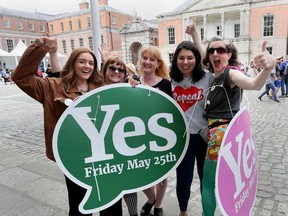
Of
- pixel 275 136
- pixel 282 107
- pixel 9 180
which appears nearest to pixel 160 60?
pixel 9 180

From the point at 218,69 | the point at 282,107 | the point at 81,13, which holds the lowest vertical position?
the point at 282,107

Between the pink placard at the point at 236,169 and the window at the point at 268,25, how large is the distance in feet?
123

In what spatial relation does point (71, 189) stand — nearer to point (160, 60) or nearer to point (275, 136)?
point (160, 60)

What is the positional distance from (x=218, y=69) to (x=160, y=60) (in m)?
0.63

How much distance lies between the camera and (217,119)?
6.64 ft

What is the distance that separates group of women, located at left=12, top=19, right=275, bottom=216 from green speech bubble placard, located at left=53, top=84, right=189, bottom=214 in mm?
277

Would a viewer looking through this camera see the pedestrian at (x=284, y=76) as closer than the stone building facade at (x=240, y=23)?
Yes

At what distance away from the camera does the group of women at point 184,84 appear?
1.90 meters

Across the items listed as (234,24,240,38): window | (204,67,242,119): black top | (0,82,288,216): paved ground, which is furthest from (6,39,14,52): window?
(204,67,242,119): black top

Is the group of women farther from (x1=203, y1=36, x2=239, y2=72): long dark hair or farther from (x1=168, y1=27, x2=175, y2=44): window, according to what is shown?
(x1=168, y1=27, x2=175, y2=44): window

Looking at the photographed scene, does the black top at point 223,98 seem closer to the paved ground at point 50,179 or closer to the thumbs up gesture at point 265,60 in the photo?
the paved ground at point 50,179

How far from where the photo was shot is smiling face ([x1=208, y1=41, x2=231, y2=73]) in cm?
204

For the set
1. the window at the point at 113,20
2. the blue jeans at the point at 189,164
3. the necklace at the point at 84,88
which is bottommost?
the blue jeans at the point at 189,164

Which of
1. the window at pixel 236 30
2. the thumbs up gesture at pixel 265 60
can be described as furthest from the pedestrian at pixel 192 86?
the window at pixel 236 30
